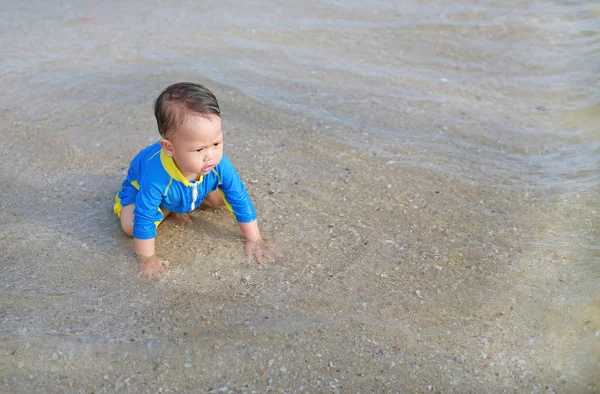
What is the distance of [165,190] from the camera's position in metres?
3.54

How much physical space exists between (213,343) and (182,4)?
5747 millimetres

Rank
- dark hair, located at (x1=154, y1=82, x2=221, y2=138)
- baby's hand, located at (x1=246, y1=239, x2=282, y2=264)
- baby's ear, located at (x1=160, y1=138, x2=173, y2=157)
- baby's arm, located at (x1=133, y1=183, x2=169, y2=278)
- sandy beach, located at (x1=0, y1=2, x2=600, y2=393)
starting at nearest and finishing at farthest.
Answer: sandy beach, located at (x1=0, y1=2, x2=600, y2=393) → dark hair, located at (x1=154, y1=82, x2=221, y2=138) → baby's ear, located at (x1=160, y1=138, x2=173, y2=157) → baby's arm, located at (x1=133, y1=183, x2=169, y2=278) → baby's hand, located at (x1=246, y1=239, x2=282, y2=264)

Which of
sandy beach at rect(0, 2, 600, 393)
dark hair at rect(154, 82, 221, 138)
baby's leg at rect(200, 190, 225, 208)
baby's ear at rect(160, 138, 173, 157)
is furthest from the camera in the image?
baby's leg at rect(200, 190, 225, 208)

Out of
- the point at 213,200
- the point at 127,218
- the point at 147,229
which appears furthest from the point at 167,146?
the point at 213,200

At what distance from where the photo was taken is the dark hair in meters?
3.19

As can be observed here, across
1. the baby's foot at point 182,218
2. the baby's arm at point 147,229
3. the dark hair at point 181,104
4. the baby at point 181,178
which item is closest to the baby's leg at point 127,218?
the baby at point 181,178

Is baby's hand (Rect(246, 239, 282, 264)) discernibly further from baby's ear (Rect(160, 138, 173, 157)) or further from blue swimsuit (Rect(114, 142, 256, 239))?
baby's ear (Rect(160, 138, 173, 157))

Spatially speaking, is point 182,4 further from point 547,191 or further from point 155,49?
point 547,191

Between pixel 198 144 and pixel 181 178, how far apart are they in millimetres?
364

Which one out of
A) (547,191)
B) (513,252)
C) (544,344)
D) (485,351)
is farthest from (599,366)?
(547,191)

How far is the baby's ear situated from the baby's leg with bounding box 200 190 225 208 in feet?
2.16

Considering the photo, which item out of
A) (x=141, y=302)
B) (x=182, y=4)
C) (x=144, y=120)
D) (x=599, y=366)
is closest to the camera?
(x=599, y=366)

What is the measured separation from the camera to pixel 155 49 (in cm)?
651

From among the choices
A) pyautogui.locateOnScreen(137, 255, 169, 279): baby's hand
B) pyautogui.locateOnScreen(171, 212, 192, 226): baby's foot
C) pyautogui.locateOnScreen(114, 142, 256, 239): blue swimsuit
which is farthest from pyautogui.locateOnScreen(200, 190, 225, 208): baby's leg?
pyautogui.locateOnScreen(137, 255, 169, 279): baby's hand
